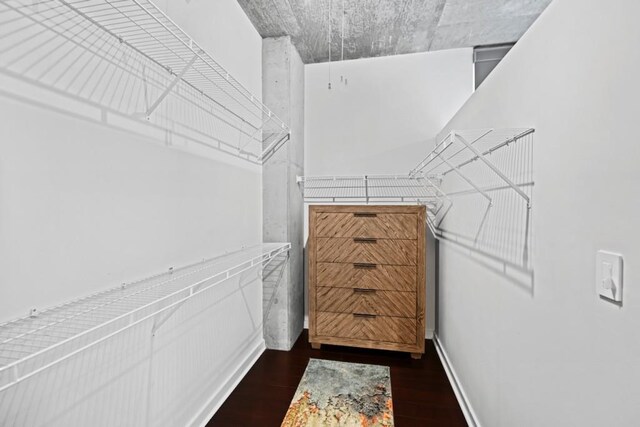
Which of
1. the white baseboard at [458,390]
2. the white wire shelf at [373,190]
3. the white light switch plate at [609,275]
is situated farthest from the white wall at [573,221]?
the white wire shelf at [373,190]

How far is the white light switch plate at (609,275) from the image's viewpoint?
0.69 m

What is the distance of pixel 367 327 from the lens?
2.47m

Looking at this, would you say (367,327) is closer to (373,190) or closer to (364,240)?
(364,240)

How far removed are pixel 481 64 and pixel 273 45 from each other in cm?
184

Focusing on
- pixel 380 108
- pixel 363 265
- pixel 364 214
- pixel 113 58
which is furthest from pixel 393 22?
pixel 113 58

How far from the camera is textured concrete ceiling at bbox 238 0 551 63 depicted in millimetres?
2143

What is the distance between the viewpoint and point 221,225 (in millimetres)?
1872

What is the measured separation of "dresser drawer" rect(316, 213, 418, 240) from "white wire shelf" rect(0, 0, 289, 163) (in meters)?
1.12

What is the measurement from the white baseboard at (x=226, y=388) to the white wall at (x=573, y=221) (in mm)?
1466

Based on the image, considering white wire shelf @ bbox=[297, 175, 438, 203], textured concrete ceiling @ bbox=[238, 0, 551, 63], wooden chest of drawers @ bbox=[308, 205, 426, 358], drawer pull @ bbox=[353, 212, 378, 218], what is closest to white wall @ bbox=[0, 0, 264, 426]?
textured concrete ceiling @ bbox=[238, 0, 551, 63]

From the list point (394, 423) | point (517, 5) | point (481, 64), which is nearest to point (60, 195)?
point (394, 423)

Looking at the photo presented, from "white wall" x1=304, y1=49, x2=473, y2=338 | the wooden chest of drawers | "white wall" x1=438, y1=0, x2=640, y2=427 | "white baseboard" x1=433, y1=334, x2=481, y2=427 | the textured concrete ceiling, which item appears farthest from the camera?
"white wall" x1=304, y1=49, x2=473, y2=338

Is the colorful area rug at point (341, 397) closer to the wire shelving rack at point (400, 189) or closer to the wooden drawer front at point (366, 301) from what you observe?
Result: the wooden drawer front at point (366, 301)

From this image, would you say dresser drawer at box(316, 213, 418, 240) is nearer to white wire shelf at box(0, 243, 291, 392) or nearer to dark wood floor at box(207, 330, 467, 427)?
dark wood floor at box(207, 330, 467, 427)
